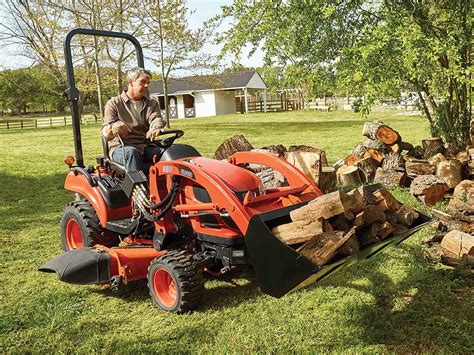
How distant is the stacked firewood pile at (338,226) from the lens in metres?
2.73

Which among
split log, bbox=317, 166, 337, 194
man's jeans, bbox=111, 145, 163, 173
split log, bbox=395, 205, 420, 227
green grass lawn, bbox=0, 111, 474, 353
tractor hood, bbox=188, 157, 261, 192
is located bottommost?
green grass lawn, bbox=0, 111, 474, 353

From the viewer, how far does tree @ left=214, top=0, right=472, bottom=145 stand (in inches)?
267

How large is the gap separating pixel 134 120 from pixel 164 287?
151 cm

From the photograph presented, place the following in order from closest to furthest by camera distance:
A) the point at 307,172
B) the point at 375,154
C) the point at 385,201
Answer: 1. the point at 385,201
2. the point at 307,172
3. the point at 375,154

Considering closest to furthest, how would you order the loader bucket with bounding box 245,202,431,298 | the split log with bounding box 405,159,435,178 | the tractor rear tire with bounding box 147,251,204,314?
the loader bucket with bounding box 245,202,431,298 → the tractor rear tire with bounding box 147,251,204,314 → the split log with bounding box 405,159,435,178

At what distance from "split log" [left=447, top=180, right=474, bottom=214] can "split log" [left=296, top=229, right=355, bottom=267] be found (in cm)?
299

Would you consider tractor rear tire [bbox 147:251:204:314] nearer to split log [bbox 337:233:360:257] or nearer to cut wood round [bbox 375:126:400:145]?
split log [bbox 337:233:360:257]

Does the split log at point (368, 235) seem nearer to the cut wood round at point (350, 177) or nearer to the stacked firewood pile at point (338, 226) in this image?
the stacked firewood pile at point (338, 226)

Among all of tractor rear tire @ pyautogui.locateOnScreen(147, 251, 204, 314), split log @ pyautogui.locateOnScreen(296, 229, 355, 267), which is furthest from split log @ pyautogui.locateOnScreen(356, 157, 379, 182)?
split log @ pyautogui.locateOnScreen(296, 229, 355, 267)

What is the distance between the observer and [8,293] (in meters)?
4.14

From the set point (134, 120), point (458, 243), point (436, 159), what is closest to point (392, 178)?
point (436, 159)

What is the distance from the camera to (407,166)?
288 inches

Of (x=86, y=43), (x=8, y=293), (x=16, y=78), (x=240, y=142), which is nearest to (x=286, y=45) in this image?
(x=240, y=142)

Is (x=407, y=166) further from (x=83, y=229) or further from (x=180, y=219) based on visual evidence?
(x=83, y=229)
